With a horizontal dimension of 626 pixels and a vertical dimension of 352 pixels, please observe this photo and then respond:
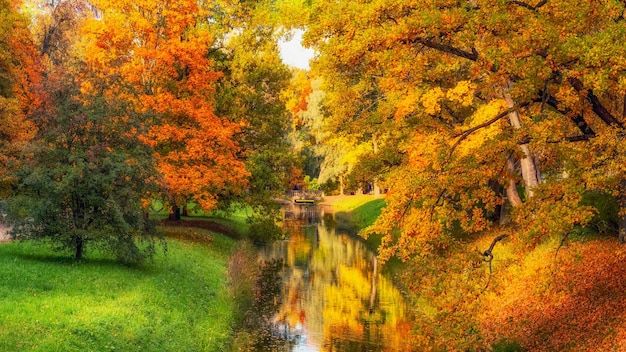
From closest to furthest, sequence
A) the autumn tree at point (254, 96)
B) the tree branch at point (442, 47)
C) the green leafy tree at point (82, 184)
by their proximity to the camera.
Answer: the tree branch at point (442, 47), the green leafy tree at point (82, 184), the autumn tree at point (254, 96)

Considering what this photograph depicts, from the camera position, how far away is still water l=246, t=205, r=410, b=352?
2308cm

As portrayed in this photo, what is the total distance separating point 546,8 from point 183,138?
2568 centimetres

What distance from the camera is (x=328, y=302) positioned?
98.0 feet

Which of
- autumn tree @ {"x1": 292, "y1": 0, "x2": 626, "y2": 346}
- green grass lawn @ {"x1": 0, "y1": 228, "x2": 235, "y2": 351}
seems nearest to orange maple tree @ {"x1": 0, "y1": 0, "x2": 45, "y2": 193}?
green grass lawn @ {"x1": 0, "y1": 228, "x2": 235, "y2": 351}

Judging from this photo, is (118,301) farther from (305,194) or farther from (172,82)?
(305,194)

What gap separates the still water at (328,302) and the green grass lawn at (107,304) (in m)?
2.34

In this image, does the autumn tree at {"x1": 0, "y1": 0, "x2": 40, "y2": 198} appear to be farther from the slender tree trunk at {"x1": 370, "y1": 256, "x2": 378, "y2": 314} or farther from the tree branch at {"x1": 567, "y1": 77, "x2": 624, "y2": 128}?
the tree branch at {"x1": 567, "y1": 77, "x2": 624, "y2": 128}

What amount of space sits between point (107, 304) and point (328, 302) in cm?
1239

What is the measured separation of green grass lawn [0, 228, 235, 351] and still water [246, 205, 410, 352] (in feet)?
7.68

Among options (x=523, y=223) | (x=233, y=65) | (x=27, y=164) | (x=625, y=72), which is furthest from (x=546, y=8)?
(x=233, y=65)

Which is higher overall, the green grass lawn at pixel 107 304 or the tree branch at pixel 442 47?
the tree branch at pixel 442 47

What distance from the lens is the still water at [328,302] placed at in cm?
2308

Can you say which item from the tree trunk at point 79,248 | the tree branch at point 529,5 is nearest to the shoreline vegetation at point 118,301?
the tree trunk at point 79,248

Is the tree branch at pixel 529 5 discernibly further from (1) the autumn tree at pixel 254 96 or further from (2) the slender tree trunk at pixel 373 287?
(1) the autumn tree at pixel 254 96
